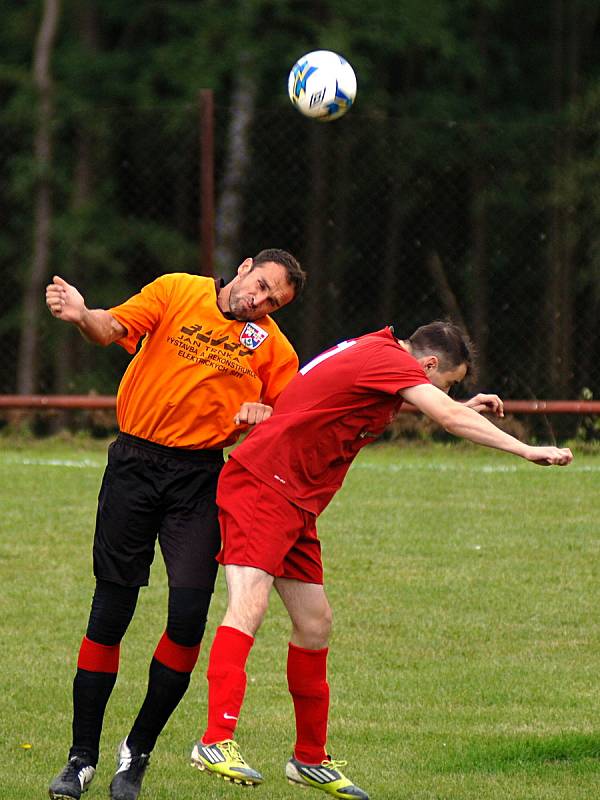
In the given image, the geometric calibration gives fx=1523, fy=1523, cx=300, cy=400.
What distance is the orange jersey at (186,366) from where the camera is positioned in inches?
207

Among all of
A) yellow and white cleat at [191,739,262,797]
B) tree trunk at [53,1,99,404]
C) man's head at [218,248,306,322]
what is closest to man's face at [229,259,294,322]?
man's head at [218,248,306,322]

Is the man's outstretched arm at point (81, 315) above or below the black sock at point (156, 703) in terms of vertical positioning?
above

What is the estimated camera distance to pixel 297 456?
506 cm

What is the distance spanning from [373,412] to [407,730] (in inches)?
64.2

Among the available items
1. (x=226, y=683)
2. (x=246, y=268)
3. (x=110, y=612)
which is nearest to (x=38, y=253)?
(x=246, y=268)

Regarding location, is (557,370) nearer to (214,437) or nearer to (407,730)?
(407,730)

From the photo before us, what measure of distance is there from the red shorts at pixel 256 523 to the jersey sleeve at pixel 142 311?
0.55 m

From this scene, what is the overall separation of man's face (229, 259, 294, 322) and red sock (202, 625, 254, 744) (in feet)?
3.60

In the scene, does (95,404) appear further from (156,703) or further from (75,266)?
(156,703)

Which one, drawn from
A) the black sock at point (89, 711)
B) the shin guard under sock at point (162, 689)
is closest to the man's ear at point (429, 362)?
the shin guard under sock at point (162, 689)

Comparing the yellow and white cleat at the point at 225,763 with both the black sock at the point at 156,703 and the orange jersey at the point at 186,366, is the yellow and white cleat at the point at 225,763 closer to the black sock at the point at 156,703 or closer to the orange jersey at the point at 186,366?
the black sock at the point at 156,703

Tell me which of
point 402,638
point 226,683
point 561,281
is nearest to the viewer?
point 226,683

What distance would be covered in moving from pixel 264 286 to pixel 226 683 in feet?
4.43

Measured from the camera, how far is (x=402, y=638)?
7.55 meters
